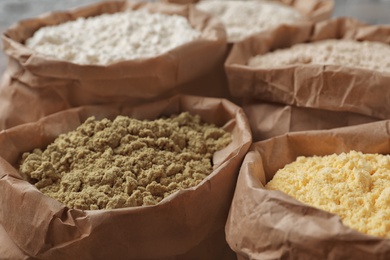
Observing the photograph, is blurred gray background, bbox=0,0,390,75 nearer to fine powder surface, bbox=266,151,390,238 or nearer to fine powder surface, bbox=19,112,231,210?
fine powder surface, bbox=19,112,231,210

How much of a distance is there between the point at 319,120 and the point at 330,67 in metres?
0.13

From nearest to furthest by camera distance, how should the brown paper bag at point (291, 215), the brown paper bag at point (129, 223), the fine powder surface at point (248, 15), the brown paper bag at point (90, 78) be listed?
the brown paper bag at point (291, 215) < the brown paper bag at point (129, 223) < the brown paper bag at point (90, 78) < the fine powder surface at point (248, 15)

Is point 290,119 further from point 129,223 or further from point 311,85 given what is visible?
point 129,223

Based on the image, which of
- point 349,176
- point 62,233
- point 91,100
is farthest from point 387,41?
point 62,233

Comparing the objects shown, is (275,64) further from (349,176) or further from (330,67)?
(349,176)

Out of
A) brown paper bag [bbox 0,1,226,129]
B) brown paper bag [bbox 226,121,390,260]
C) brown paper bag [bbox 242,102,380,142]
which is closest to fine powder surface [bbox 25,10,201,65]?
brown paper bag [bbox 0,1,226,129]

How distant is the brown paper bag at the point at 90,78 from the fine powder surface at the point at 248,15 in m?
0.24

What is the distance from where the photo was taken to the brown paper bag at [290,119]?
1281 mm

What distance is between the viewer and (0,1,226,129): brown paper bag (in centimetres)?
134

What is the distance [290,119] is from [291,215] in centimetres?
48

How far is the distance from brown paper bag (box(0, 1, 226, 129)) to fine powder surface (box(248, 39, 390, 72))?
0.48 feet

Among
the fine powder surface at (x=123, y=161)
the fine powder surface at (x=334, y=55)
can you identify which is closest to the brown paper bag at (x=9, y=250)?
the fine powder surface at (x=123, y=161)

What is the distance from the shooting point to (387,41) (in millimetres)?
1565

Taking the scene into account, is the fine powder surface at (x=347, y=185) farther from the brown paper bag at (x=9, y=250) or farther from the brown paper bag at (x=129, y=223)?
the brown paper bag at (x=9, y=250)
